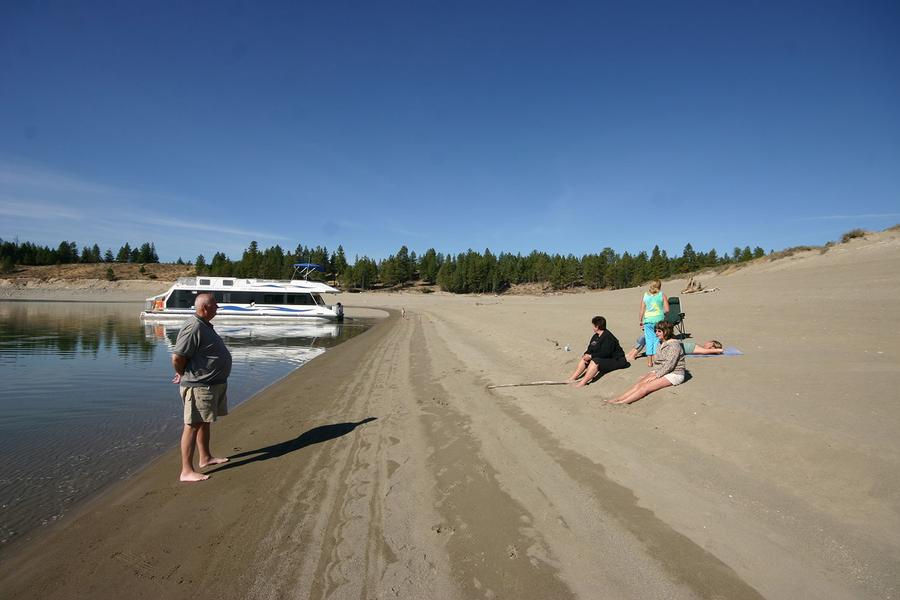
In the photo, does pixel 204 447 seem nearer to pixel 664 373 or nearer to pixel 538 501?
pixel 538 501

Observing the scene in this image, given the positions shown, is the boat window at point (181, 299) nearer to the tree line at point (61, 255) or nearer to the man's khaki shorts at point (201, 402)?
the man's khaki shorts at point (201, 402)

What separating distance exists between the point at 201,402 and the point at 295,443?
5.35ft

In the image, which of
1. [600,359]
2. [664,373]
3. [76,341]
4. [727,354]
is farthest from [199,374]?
[76,341]

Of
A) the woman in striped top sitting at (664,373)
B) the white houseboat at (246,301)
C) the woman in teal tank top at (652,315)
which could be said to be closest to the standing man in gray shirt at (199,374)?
the woman in striped top sitting at (664,373)

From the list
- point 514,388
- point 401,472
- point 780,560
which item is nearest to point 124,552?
point 401,472

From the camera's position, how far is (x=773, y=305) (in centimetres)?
1440

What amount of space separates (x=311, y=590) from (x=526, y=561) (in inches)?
57.7

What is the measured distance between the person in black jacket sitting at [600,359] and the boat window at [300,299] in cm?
2873

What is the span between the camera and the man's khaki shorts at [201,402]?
4691 mm

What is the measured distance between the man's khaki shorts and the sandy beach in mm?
698

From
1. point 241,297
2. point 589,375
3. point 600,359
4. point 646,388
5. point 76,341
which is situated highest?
point 241,297

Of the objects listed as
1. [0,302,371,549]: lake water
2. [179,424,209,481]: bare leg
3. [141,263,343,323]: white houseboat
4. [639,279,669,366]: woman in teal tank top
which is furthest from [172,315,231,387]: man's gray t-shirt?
[141,263,343,323]: white houseboat

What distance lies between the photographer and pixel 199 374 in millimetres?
4707

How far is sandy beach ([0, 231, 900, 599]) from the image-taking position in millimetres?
2963
